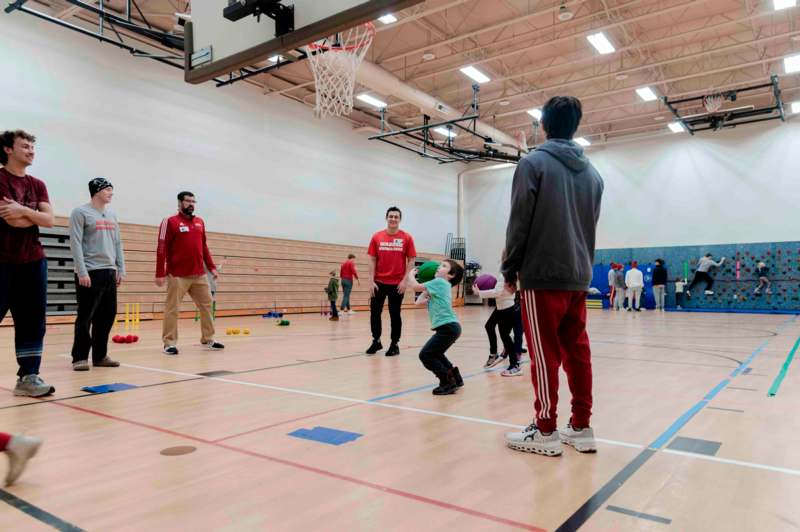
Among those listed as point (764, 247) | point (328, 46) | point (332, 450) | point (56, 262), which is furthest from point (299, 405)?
point (764, 247)

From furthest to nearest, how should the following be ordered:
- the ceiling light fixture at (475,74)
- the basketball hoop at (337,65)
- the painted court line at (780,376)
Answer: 1. the ceiling light fixture at (475,74)
2. the basketball hoop at (337,65)
3. the painted court line at (780,376)

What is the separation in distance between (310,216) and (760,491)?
1440 centimetres

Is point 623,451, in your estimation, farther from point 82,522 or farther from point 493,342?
point 493,342

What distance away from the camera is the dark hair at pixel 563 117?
2420mm

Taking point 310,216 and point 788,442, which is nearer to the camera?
point 788,442

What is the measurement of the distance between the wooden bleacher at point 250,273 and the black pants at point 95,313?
22.8 feet

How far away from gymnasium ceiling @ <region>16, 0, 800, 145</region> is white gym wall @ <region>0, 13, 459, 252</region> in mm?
713

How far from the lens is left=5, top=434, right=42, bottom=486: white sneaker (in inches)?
72.0

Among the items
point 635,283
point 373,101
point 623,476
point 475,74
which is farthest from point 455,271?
point 635,283

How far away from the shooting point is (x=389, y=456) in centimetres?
219

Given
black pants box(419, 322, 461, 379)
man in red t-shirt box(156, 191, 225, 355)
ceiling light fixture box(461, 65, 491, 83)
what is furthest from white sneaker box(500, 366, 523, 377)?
ceiling light fixture box(461, 65, 491, 83)

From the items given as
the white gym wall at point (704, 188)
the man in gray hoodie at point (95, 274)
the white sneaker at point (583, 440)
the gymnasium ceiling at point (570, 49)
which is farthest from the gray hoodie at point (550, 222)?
the white gym wall at point (704, 188)

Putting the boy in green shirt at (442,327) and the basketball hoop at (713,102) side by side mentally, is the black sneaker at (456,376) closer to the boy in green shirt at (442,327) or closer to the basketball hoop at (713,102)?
the boy in green shirt at (442,327)

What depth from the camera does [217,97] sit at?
13125 millimetres
